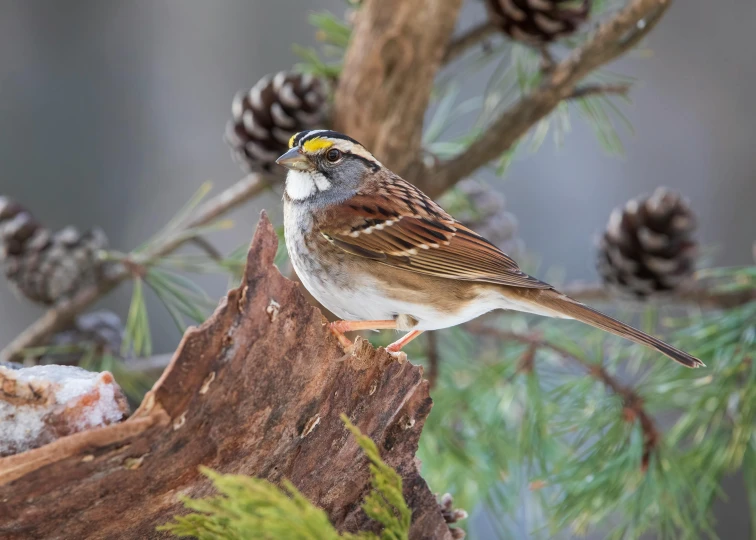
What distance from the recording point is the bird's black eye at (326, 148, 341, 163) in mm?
1069

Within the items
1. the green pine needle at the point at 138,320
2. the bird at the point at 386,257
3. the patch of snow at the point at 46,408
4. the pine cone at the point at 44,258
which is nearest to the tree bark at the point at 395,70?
the bird at the point at 386,257

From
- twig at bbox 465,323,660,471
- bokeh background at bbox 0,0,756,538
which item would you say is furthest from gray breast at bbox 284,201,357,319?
bokeh background at bbox 0,0,756,538

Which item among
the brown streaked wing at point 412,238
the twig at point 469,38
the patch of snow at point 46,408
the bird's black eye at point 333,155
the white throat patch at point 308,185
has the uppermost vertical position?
the twig at point 469,38

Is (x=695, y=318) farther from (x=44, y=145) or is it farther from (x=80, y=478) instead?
(x=44, y=145)

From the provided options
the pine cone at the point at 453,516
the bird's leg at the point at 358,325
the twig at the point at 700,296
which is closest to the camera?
the pine cone at the point at 453,516

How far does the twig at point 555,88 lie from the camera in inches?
45.4

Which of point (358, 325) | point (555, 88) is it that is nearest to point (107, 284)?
point (358, 325)

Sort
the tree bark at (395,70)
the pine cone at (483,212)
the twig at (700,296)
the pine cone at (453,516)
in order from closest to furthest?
the pine cone at (453,516)
the tree bark at (395,70)
the twig at (700,296)
the pine cone at (483,212)

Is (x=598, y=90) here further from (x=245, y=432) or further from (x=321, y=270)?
(x=245, y=432)

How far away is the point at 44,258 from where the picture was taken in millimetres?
1478

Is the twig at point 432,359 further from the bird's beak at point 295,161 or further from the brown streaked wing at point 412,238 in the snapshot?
the bird's beak at point 295,161

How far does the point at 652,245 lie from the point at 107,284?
0.96 meters

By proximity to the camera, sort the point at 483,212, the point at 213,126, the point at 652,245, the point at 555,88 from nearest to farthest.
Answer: the point at 555,88
the point at 652,245
the point at 483,212
the point at 213,126

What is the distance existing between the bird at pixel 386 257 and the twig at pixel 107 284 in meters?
0.37
